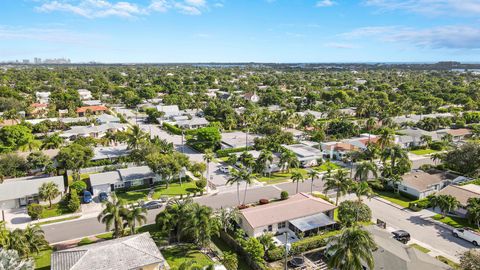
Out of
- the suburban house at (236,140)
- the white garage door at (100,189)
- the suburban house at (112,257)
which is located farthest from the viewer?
the suburban house at (236,140)

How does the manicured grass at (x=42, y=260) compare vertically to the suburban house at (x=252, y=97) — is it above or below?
below

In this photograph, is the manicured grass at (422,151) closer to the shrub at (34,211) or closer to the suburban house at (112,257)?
the suburban house at (112,257)

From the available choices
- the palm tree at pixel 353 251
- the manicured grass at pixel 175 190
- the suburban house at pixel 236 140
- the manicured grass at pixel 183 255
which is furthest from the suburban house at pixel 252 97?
the palm tree at pixel 353 251

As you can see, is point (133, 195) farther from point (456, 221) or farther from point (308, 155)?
point (456, 221)

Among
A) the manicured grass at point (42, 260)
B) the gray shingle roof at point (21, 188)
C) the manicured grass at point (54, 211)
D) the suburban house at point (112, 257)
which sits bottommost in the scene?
the manicured grass at point (54, 211)

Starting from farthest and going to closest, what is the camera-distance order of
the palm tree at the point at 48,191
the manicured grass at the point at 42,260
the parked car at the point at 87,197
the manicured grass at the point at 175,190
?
the manicured grass at the point at 175,190 → the parked car at the point at 87,197 → the palm tree at the point at 48,191 → the manicured grass at the point at 42,260

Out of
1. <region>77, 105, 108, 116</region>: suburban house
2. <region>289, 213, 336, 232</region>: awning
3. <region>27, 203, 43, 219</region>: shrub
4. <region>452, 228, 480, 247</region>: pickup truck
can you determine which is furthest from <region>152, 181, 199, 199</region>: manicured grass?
<region>77, 105, 108, 116</region>: suburban house

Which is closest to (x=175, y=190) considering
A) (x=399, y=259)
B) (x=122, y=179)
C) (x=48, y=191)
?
(x=122, y=179)

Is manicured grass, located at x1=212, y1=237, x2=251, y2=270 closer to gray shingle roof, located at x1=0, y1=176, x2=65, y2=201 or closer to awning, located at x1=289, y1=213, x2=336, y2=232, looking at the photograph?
awning, located at x1=289, y1=213, x2=336, y2=232

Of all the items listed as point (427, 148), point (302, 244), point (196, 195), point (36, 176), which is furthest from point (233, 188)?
point (427, 148)
